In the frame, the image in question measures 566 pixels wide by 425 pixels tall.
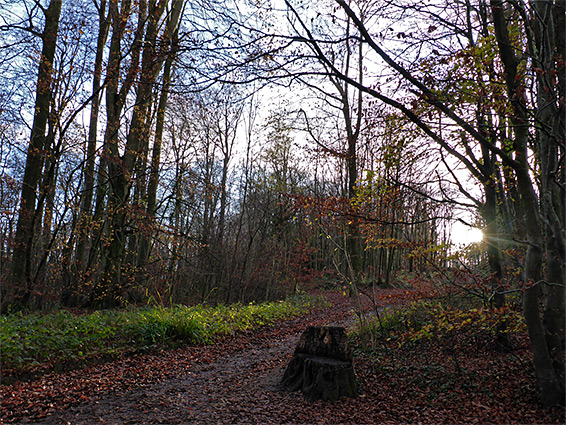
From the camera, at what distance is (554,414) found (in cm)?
336

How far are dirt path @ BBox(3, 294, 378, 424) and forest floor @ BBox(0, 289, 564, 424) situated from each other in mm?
12

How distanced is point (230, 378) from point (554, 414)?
4.00 metres

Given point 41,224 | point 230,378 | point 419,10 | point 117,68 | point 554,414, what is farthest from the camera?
point 41,224

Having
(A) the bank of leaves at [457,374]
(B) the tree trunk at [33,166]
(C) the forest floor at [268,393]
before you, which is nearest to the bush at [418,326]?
(A) the bank of leaves at [457,374]

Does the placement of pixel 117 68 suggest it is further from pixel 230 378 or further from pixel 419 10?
pixel 230 378

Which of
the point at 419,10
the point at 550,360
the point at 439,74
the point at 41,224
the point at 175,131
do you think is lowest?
the point at 550,360

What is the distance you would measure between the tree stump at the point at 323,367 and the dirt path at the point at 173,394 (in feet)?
0.58

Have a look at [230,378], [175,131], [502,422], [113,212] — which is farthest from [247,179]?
[502,422]

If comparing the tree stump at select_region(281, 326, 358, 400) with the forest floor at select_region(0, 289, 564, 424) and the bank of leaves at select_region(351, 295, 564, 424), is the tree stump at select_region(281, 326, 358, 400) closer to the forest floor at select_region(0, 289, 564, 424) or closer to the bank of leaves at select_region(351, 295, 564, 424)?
the forest floor at select_region(0, 289, 564, 424)

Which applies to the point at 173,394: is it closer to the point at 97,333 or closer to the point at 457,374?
the point at 97,333

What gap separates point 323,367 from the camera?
443cm

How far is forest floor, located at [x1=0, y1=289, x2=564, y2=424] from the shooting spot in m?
3.72

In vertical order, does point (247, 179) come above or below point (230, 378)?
above

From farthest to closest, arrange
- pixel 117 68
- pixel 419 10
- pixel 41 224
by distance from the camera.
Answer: pixel 41 224
pixel 117 68
pixel 419 10
